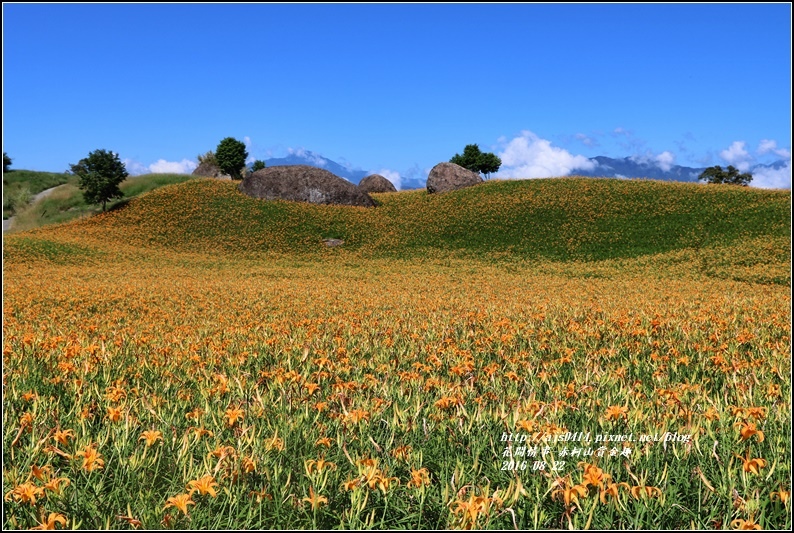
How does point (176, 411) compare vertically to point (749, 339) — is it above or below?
below

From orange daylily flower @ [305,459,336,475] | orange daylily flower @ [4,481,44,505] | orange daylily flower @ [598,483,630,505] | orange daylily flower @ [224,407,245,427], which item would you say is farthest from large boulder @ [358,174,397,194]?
orange daylily flower @ [598,483,630,505]

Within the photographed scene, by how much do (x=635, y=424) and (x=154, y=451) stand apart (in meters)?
3.17

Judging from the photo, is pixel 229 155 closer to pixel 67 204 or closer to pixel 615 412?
pixel 67 204

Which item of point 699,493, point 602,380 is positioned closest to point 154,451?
point 699,493

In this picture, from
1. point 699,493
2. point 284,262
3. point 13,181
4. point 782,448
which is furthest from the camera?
point 13,181

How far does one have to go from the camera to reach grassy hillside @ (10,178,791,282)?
33.7 metres

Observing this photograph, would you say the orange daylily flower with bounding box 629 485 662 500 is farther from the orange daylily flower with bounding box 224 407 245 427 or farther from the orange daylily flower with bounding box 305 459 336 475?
the orange daylily flower with bounding box 224 407 245 427

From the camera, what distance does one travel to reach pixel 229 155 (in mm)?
72500

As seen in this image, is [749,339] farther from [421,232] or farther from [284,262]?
[421,232]

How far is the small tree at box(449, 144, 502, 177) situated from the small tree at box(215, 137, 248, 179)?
34.5 m

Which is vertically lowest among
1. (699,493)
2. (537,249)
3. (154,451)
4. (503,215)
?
(154,451)

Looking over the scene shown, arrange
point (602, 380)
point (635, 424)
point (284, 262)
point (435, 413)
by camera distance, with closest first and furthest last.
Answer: point (635, 424), point (435, 413), point (602, 380), point (284, 262)

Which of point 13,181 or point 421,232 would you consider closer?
point 421,232

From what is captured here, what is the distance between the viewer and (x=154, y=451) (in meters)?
3.20
